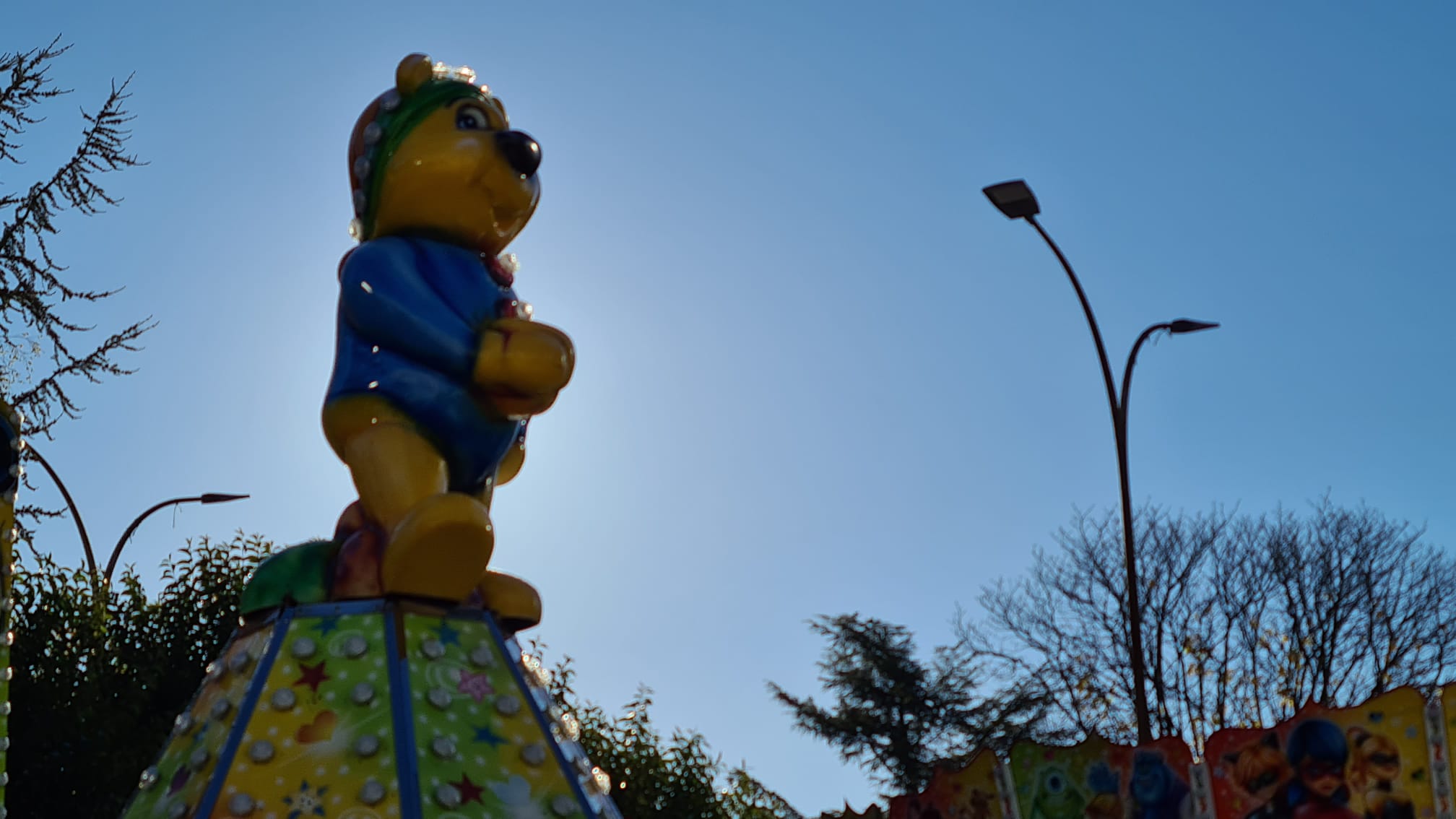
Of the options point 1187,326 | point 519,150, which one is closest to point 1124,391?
point 1187,326

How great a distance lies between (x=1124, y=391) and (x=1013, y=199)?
5.57 feet

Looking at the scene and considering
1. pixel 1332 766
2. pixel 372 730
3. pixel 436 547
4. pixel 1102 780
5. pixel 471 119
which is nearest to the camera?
pixel 372 730

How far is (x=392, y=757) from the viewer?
17.9 feet

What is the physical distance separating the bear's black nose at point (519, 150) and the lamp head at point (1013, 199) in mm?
5458

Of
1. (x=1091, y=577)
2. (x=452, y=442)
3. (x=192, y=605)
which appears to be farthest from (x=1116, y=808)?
(x=1091, y=577)

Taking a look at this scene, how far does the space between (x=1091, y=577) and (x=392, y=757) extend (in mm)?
18041

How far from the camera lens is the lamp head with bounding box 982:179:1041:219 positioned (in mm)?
11570

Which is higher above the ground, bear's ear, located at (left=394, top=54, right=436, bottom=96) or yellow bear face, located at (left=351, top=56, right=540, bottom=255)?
bear's ear, located at (left=394, top=54, right=436, bottom=96)

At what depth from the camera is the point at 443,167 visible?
22.2 ft

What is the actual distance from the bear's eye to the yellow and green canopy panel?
2.13 meters

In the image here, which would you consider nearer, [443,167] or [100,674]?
[443,167]

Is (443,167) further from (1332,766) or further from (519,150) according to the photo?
(1332,766)

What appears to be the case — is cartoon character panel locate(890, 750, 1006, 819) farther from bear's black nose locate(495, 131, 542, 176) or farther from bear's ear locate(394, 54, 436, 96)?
bear's ear locate(394, 54, 436, 96)

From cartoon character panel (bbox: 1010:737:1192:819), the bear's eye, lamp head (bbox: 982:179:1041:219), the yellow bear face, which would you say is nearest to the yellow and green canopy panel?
the yellow bear face
